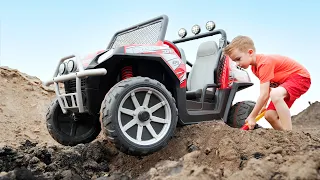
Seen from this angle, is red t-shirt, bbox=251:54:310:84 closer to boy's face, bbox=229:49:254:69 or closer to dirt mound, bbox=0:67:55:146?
boy's face, bbox=229:49:254:69

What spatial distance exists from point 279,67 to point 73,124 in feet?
8.89

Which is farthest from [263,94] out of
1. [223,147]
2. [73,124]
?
[73,124]

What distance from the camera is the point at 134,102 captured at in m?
3.90

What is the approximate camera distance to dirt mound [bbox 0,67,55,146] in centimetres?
953

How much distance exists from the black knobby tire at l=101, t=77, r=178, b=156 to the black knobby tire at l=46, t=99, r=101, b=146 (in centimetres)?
125

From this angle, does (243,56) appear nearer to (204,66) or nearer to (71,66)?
(204,66)

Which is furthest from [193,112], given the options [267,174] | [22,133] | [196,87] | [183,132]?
[22,133]

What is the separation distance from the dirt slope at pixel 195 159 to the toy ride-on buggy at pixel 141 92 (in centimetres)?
30

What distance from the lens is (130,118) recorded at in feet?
12.8

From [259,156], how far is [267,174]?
1.57ft

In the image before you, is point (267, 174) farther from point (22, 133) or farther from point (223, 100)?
point (22, 133)

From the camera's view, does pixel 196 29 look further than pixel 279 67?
Yes

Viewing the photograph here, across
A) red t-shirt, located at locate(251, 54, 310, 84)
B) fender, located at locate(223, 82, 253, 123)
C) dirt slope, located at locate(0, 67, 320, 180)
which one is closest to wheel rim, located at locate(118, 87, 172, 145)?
dirt slope, located at locate(0, 67, 320, 180)

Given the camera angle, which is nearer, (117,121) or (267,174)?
(267,174)
